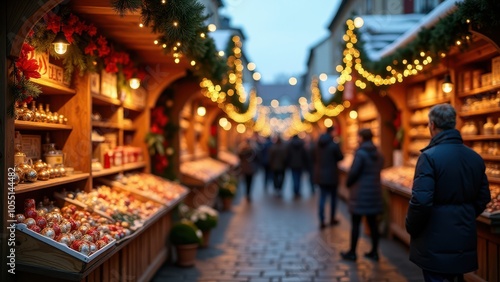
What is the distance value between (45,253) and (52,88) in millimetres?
1914

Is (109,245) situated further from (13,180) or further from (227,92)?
(227,92)

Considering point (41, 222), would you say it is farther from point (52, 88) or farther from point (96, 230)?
point (52, 88)

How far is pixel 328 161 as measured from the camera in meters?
10.9

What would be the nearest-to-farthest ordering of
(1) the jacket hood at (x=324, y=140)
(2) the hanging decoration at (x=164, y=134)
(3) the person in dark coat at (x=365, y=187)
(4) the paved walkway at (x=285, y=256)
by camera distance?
1. (4) the paved walkway at (x=285, y=256)
2. (3) the person in dark coat at (x=365, y=187)
3. (2) the hanging decoration at (x=164, y=134)
4. (1) the jacket hood at (x=324, y=140)

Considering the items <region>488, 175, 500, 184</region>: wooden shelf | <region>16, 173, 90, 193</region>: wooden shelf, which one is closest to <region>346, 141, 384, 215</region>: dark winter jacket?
<region>488, 175, 500, 184</region>: wooden shelf

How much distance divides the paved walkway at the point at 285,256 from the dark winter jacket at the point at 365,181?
0.81m

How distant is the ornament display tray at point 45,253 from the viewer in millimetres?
4031

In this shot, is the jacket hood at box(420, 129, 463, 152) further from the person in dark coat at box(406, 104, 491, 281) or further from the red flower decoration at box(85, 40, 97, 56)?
the red flower decoration at box(85, 40, 97, 56)

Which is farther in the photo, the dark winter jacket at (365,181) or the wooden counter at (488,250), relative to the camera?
the dark winter jacket at (365,181)

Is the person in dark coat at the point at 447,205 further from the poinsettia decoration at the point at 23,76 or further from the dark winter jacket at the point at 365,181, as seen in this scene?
the dark winter jacket at the point at 365,181

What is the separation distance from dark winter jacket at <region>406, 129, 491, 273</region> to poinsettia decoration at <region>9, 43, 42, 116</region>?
3137 mm

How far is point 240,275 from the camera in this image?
285 inches

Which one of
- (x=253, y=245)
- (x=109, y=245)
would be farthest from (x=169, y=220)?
(x=109, y=245)

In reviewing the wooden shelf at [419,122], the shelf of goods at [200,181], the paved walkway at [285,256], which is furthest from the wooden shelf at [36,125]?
the wooden shelf at [419,122]
